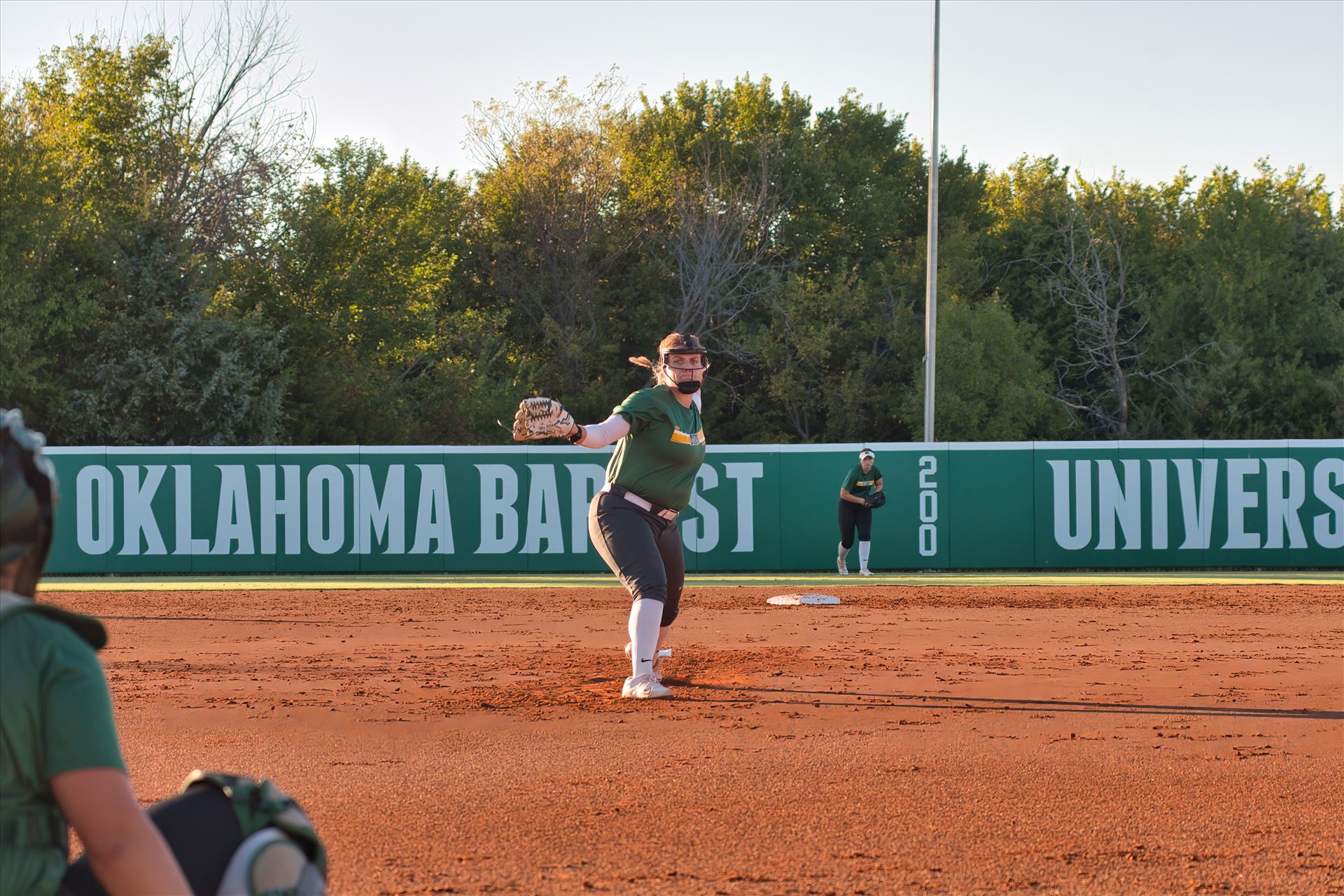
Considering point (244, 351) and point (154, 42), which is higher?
point (154, 42)

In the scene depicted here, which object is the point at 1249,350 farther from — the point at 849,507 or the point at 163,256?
the point at 163,256

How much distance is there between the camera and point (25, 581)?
2.28 m

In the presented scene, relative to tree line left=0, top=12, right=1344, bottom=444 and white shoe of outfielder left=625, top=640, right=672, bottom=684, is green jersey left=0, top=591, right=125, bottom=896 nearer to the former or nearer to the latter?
white shoe of outfielder left=625, top=640, right=672, bottom=684

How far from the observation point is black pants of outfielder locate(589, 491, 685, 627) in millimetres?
8477

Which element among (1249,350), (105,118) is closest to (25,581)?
(105,118)

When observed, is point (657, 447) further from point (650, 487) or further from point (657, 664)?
point (657, 664)

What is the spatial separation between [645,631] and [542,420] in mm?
1638

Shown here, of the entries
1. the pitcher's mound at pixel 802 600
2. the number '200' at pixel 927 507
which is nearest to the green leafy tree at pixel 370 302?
the number '200' at pixel 927 507

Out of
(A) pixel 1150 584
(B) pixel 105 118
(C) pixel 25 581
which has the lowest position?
(A) pixel 1150 584

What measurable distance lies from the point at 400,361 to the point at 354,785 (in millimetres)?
36320

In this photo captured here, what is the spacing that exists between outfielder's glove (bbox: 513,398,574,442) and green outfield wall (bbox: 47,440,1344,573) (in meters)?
14.0

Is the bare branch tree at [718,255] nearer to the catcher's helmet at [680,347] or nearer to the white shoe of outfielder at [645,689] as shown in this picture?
the catcher's helmet at [680,347]

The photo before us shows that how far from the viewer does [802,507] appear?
72.9 ft

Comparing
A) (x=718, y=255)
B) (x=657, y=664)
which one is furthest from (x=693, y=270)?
(x=657, y=664)
